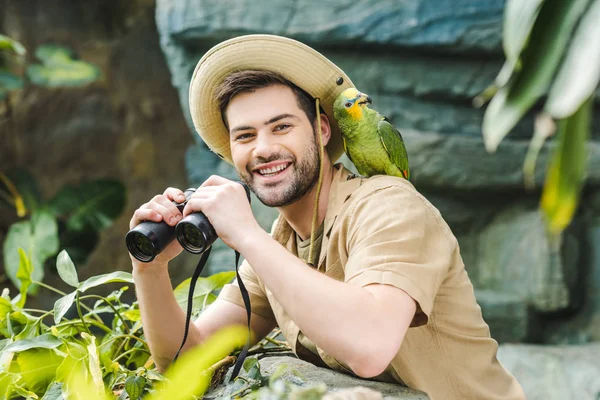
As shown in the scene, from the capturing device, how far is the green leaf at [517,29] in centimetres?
90

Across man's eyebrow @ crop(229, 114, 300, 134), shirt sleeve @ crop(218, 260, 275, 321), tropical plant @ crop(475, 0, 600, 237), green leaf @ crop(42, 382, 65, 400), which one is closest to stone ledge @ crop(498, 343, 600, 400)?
shirt sleeve @ crop(218, 260, 275, 321)

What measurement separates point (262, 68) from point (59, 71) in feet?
10.2

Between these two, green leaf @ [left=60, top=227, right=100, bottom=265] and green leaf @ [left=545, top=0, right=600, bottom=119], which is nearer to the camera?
green leaf @ [left=545, top=0, right=600, bottom=119]

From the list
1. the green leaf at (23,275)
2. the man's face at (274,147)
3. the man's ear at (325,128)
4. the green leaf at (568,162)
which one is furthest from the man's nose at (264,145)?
the green leaf at (568,162)

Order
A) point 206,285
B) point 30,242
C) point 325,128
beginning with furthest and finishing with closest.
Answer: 1. point 30,242
2. point 206,285
3. point 325,128

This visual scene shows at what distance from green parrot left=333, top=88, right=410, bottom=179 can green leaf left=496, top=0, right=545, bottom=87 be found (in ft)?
2.56

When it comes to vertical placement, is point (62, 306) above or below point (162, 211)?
below

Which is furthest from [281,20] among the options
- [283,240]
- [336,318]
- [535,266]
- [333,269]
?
[336,318]

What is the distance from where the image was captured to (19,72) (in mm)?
4754

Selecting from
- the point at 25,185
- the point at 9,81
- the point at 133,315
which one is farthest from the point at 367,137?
the point at 25,185

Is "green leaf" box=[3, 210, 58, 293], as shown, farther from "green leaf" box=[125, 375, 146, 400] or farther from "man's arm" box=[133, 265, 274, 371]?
"green leaf" box=[125, 375, 146, 400]

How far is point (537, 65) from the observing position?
0.90 m

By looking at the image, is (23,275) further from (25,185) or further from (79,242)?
(25,185)

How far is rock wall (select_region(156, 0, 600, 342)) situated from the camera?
356 cm
